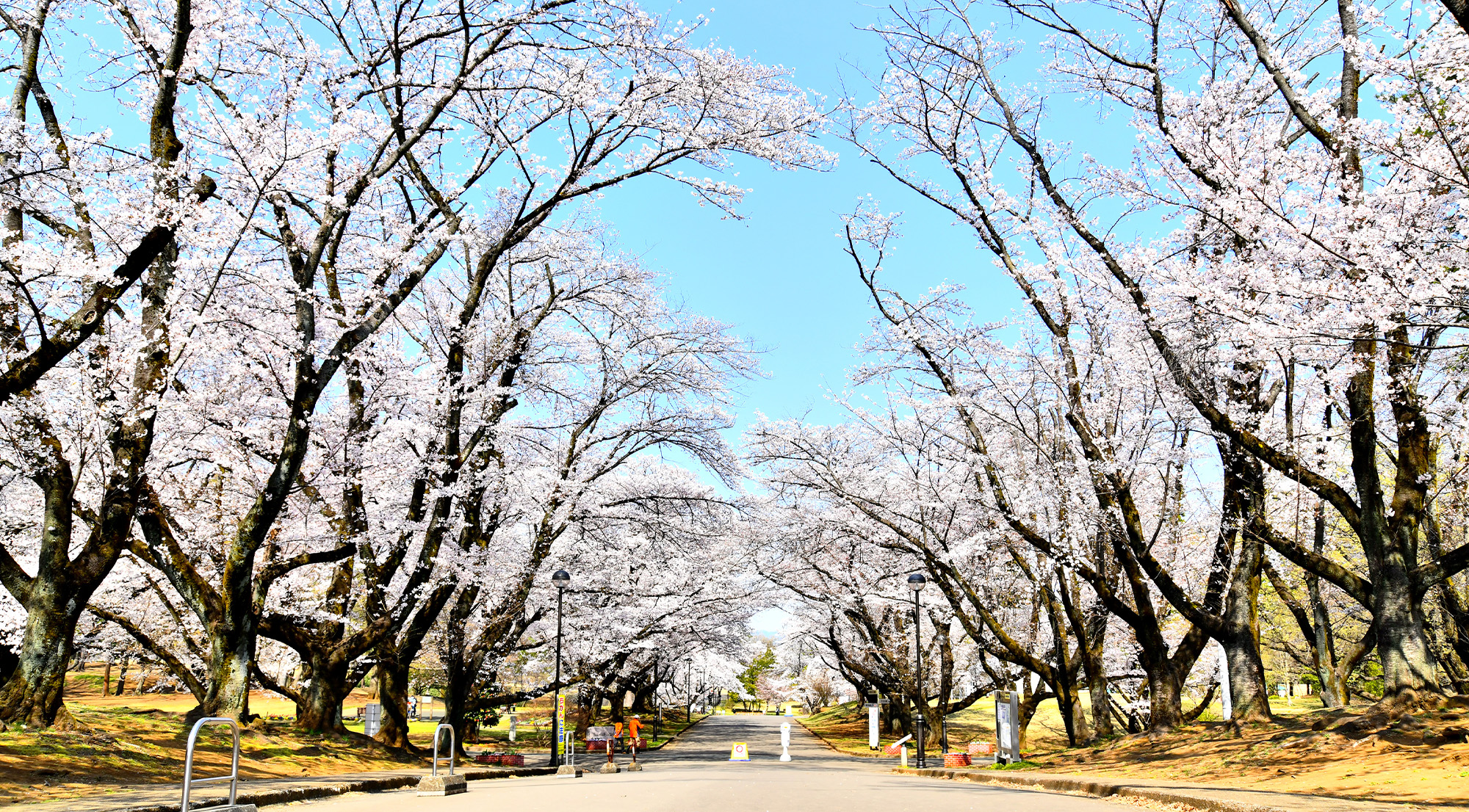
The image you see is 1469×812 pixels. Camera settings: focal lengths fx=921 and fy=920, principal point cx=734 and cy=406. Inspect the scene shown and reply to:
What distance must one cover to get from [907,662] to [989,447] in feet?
35.5

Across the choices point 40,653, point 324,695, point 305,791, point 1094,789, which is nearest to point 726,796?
point 1094,789

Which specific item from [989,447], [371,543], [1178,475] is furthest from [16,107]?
[989,447]

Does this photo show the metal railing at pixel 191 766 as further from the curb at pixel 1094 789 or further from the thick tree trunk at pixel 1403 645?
the thick tree trunk at pixel 1403 645

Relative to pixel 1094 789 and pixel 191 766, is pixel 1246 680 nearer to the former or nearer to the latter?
pixel 1094 789

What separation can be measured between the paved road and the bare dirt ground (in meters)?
2.32

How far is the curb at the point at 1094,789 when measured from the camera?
8.20 m

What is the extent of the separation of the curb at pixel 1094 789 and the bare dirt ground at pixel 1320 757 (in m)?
1.09

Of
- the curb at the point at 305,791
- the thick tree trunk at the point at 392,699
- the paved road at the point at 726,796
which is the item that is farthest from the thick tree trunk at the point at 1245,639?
the thick tree trunk at the point at 392,699

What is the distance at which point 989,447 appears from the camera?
24750 millimetres

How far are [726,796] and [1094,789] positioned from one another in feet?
15.3

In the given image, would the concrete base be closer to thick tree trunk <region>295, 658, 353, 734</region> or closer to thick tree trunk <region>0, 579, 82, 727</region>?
thick tree trunk <region>0, 579, 82, 727</region>

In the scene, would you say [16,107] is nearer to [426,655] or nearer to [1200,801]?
[1200,801]

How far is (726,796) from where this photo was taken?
456 inches

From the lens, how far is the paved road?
9727mm
